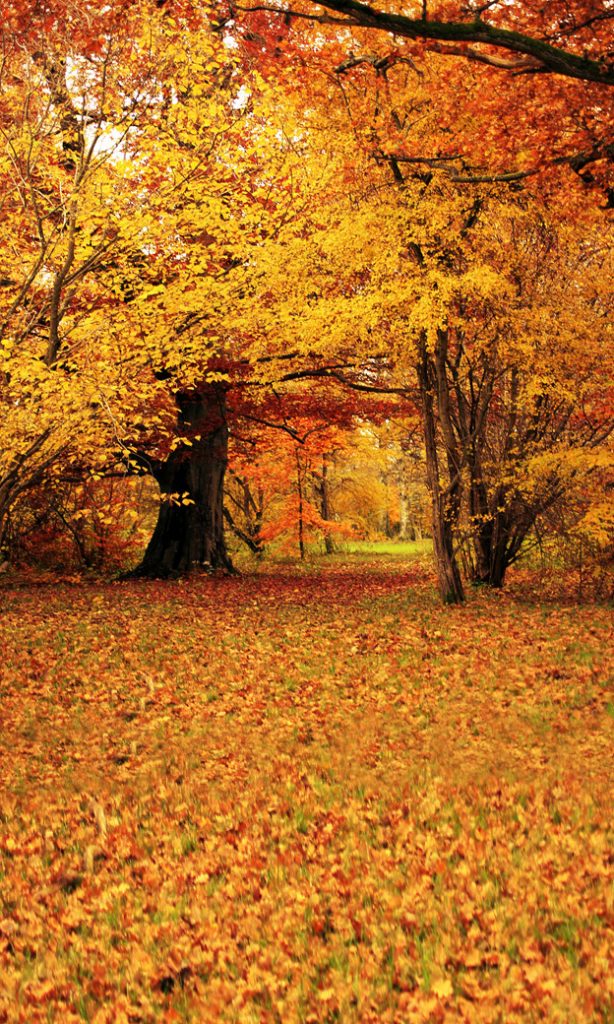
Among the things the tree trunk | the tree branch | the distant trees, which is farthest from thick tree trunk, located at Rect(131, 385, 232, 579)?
the tree branch

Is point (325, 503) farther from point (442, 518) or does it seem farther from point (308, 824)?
point (308, 824)

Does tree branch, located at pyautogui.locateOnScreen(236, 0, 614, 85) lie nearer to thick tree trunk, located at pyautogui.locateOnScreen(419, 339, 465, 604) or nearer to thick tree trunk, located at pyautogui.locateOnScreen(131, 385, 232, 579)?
thick tree trunk, located at pyautogui.locateOnScreen(419, 339, 465, 604)

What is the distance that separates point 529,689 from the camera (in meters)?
9.66

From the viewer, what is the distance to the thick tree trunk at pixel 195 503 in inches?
842

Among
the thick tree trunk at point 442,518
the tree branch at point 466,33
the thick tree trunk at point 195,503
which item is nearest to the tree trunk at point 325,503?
the thick tree trunk at point 195,503

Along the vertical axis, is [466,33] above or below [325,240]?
below

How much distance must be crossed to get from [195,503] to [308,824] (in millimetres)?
15407

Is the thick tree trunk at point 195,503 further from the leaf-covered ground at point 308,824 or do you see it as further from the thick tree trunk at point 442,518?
the leaf-covered ground at point 308,824

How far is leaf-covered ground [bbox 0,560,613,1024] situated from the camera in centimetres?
420

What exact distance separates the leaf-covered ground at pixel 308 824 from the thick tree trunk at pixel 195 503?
25.9 feet

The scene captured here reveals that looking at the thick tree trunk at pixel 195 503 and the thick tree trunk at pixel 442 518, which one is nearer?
the thick tree trunk at pixel 442 518

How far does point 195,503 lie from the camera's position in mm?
21344

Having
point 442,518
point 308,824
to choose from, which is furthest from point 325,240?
point 308,824

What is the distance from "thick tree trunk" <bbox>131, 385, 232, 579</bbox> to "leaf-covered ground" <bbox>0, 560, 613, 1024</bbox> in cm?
790
